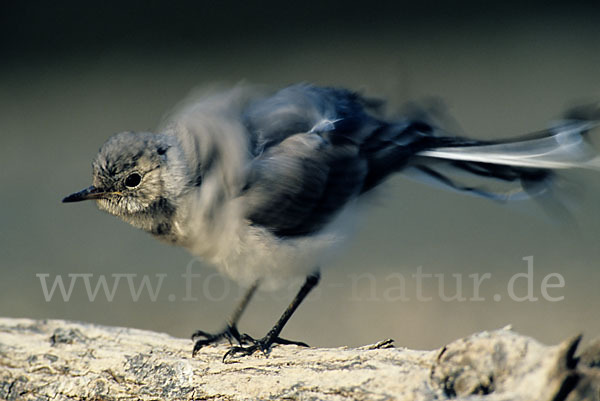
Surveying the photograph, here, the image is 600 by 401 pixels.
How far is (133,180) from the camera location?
1.51 metres

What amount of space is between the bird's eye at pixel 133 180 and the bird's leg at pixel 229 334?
36 centimetres

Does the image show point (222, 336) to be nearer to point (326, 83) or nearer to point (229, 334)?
point (229, 334)

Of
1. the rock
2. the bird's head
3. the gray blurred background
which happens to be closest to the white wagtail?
the bird's head

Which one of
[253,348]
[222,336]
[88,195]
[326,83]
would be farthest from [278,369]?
[326,83]

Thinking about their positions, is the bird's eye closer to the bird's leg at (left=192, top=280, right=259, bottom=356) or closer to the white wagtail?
the white wagtail

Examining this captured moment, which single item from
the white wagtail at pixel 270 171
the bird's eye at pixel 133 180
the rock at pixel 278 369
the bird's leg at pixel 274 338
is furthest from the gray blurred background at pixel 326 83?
the rock at pixel 278 369

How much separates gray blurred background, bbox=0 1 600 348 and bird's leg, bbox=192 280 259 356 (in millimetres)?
462

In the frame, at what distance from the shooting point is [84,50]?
104 inches

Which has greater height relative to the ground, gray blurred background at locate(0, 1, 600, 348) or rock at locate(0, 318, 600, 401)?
gray blurred background at locate(0, 1, 600, 348)

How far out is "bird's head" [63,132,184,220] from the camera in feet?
4.88

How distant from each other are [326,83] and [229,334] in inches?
43.9

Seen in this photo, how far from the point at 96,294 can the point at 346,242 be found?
164 centimetres

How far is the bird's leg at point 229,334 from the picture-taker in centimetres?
150

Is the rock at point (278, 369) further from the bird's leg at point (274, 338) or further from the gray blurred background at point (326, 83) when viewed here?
the gray blurred background at point (326, 83)
